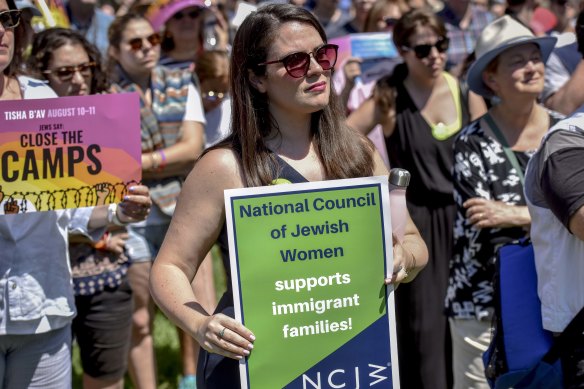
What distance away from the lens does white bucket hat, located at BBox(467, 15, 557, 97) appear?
436 centimetres

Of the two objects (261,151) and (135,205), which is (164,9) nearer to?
(135,205)

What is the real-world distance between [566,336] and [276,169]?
1.07 metres

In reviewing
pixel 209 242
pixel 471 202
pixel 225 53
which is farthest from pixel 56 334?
pixel 225 53

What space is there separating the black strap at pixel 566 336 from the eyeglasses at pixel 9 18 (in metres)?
2.13

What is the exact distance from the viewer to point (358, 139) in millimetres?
3078

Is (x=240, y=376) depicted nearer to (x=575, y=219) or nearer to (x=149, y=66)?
(x=575, y=219)

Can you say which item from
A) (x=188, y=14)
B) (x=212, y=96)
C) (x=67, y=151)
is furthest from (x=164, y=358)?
(x=67, y=151)

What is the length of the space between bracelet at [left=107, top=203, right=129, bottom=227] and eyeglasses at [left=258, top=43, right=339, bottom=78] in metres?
1.19

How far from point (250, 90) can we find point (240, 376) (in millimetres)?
846

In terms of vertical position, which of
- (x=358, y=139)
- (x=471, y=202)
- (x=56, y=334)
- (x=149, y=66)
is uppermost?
(x=149, y=66)

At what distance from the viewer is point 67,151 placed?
3.50 meters

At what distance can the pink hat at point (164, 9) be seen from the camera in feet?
21.1

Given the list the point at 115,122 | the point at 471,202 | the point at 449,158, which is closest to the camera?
the point at 115,122

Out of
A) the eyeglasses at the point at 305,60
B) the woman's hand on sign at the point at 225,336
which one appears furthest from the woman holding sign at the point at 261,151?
the woman's hand on sign at the point at 225,336
